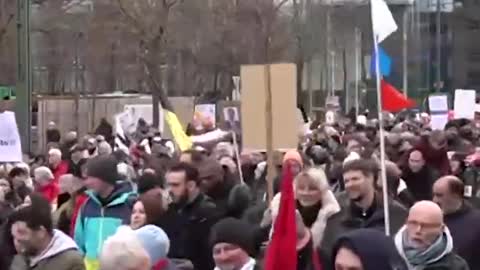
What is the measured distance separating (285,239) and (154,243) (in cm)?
65

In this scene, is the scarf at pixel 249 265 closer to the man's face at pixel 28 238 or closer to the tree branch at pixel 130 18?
the man's face at pixel 28 238

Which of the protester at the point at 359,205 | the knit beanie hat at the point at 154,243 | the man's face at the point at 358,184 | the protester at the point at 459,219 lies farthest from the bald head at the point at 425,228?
the protester at the point at 459,219

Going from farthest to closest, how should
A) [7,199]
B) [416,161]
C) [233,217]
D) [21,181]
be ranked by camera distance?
1. [416,161]
2. [21,181]
3. [7,199]
4. [233,217]

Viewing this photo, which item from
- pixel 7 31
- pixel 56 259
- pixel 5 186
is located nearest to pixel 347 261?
pixel 56 259

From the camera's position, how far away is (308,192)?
915 cm

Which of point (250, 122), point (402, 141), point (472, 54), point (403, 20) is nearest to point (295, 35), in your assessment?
point (403, 20)

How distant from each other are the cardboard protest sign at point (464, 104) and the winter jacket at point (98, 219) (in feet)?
55.7

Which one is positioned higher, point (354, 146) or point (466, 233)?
point (354, 146)

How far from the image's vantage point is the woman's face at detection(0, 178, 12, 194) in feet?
40.1

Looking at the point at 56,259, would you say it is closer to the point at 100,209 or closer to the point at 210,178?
the point at 100,209

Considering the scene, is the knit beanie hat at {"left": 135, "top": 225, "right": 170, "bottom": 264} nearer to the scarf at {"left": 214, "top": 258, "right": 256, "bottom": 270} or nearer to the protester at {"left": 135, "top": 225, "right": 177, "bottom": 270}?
the protester at {"left": 135, "top": 225, "right": 177, "bottom": 270}

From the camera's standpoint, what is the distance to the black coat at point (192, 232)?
9.73m

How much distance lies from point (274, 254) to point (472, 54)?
2639 inches

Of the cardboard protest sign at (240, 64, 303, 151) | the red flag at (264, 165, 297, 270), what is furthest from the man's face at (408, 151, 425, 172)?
the red flag at (264, 165, 297, 270)
